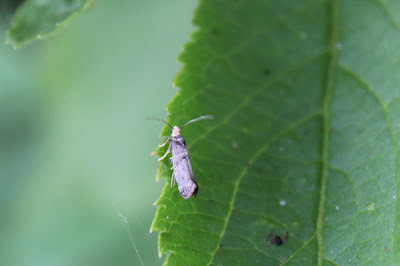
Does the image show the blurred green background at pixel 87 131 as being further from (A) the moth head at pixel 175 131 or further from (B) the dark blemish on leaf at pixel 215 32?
(B) the dark blemish on leaf at pixel 215 32

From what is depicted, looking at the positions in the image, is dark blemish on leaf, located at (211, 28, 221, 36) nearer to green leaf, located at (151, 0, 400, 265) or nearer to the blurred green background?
green leaf, located at (151, 0, 400, 265)

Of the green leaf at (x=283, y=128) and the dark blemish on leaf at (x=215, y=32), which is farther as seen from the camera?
the dark blemish on leaf at (x=215, y=32)

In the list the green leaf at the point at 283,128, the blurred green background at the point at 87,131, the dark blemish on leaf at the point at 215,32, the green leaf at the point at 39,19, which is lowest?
the green leaf at the point at 283,128

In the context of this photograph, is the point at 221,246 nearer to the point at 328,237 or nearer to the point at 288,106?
the point at 328,237

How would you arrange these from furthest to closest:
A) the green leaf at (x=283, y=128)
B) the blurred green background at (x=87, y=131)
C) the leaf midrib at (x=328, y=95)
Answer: the blurred green background at (x=87, y=131) → the leaf midrib at (x=328, y=95) → the green leaf at (x=283, y=128)

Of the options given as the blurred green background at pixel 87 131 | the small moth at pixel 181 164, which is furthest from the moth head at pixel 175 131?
the blurred green background at pixel 87 131

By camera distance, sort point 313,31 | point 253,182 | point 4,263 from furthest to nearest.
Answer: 1. point 4,263
2. point 313,31
3. point 253,182

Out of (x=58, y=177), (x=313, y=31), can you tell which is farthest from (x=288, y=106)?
(x=58, y=177)
